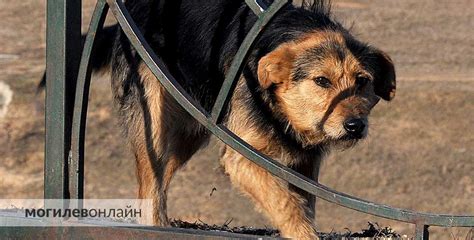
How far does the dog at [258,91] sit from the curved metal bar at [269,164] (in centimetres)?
123

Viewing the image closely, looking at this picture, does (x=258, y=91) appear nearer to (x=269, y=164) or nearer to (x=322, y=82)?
(x=322, y=82)

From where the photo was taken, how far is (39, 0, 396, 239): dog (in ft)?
16.4

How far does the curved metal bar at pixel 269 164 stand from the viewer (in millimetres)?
3174

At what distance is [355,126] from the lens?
4.80 m

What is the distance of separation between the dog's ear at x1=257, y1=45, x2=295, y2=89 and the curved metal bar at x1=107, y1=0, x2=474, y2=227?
4.95 feet

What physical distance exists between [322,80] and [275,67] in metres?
0.21

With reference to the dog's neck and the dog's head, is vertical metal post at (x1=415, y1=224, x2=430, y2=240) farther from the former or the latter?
the dog's neck

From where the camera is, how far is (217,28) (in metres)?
5.60

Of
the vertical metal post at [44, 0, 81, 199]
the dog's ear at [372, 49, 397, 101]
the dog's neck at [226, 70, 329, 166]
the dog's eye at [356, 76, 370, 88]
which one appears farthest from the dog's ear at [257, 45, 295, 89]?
Answer: the vertical metal post at [44, 0, 81, 199]

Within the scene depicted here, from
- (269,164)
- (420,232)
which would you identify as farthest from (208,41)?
(420,232)

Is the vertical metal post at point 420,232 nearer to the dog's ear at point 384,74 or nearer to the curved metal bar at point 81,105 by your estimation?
the curved metal bar at point 81,105

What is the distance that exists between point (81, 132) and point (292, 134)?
5.66 feet

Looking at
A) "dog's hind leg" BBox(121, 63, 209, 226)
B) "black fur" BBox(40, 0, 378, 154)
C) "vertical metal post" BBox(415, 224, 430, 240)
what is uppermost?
"vertical metal post" BBox(415, 224, 430, 240)

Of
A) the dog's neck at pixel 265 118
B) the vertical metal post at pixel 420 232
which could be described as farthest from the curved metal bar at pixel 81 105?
the dog's neck at pixel 265 118
